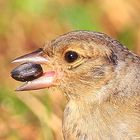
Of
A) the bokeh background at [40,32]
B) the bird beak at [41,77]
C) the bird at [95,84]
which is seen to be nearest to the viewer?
the bird at [95,84]

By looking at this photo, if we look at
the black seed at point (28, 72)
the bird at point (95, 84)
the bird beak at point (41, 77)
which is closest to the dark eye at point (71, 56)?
the bird at point (95, 84)

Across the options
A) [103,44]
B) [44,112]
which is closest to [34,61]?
[103,44]

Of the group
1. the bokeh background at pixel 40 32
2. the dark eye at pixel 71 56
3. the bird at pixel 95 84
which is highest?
the bokeh background at pixel 40 32

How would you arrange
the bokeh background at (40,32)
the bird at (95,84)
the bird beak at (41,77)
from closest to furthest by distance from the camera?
the bird at (95,84), the bird beak at (41,77), the bokeh background at (40,32)

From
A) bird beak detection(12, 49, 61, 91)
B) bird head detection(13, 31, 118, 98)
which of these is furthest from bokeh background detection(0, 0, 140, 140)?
bird head detection(13, 31, 118, 98)

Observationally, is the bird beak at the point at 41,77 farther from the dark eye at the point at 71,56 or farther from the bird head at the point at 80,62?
the dark eye at the point at 71,56

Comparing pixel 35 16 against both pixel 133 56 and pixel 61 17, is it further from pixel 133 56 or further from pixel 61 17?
pixel 133 56

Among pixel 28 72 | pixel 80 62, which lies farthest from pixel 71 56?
pixel 28 72

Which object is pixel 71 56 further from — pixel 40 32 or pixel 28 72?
pixel 40 32
